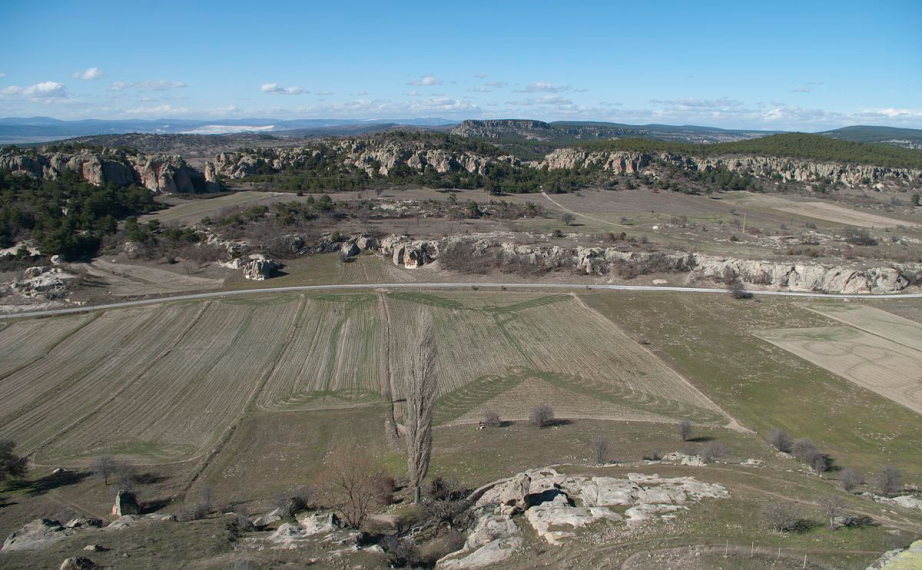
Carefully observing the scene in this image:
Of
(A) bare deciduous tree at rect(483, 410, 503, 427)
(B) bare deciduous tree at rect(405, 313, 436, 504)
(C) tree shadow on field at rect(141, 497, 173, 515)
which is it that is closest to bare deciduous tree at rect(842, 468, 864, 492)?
(A) bare deciduous tree at rect(483, 410, 503, 427)

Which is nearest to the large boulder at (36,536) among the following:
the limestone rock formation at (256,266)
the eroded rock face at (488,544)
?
the eroded rock face at (488,544)

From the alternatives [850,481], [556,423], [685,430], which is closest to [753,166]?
[685,430]

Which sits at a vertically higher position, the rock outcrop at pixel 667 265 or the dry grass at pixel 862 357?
the rock outcrop at pixel 667 265

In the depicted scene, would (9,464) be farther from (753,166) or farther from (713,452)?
(753,166)

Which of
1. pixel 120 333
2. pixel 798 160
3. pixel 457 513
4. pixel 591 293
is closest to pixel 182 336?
pixel 120 333

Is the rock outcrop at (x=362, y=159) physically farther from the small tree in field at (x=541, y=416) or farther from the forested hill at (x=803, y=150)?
the small tree in field at (x=541, y=416)

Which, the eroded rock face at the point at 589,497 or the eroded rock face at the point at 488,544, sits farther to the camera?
the eroded rock face at the point at 589,497
